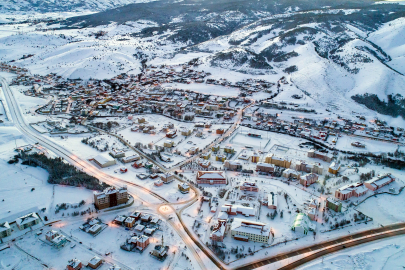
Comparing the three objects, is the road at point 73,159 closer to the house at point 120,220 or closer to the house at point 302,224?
the house at point 120,220

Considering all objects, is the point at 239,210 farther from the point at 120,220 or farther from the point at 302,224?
the point at 120,220

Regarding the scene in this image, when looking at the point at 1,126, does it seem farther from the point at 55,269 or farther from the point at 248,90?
the point at 248,90

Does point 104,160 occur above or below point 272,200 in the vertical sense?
below

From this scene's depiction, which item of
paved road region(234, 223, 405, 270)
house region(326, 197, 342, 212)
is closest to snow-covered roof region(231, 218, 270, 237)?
paved road region(234, 223, 405, 270)

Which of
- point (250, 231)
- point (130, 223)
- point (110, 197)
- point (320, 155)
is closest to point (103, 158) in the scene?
point (110, 197)

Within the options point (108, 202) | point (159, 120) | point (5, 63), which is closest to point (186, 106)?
point (159, 120)

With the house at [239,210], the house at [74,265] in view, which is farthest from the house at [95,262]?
the house at [239,210]

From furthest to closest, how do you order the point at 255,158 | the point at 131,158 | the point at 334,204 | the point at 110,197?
the point at 255,158
the point at 131,158
the point at 334,204
the point at 110,197
